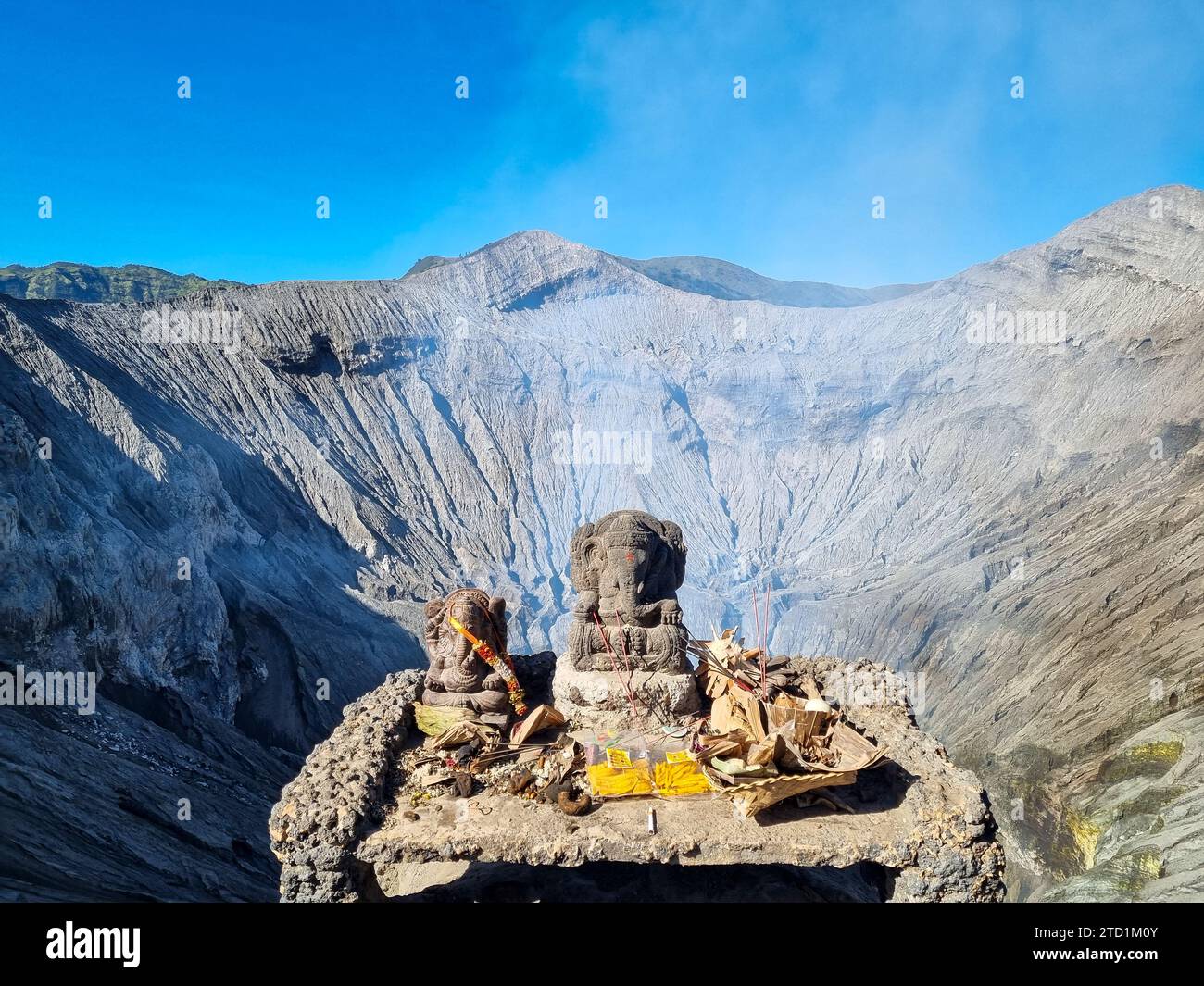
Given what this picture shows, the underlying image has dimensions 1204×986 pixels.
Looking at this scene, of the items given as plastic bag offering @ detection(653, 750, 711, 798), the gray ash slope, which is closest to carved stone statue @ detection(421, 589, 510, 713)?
plastic bag offering @ detection(653, 750, 711, 798)

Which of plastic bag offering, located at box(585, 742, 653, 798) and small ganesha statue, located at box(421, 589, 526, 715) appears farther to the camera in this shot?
small ganesha statue, located at box(421, 589, 526, 715)

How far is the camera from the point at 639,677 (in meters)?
9.53

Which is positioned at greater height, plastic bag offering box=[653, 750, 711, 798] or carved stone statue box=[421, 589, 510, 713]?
carved stone statue box=[421, 589, 510, 713]

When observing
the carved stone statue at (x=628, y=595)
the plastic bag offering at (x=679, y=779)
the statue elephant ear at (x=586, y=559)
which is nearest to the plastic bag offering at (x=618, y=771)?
the plastic bag offering at (x=679, y=779)

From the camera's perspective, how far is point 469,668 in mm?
9406

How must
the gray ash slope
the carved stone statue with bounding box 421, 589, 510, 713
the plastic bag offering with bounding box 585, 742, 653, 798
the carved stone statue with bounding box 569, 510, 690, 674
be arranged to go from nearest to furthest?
the plastic bag offering with bounding box 585, 742, 653, 798
the carved stone statue with bounding box 421, 589, 510, 713
the carved stone statue with bounding box 569, 510, 690, 674
the gray ash slope

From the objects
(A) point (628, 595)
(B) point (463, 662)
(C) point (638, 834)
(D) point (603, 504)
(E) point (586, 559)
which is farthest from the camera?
(D) point (603, 504)

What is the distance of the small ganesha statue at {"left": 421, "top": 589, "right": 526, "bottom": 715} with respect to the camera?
30.4 ft

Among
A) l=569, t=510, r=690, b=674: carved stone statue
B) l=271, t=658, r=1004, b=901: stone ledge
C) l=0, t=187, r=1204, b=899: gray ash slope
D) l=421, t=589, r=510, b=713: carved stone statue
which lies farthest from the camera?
l=0, t=187, r=1204, b=899: gray ash slope

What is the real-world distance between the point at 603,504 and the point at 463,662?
28.0 metres


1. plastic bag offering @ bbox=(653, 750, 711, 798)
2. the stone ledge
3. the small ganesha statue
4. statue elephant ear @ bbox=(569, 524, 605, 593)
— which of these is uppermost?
statue elephant ear @ bbox=(569, 524, 605, 593)

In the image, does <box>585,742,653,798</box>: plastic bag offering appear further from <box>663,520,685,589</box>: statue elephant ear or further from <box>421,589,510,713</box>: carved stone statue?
<box>663,520,685,589</box>: statue elephant ear

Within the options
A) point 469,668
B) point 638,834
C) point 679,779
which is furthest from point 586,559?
point 638,834

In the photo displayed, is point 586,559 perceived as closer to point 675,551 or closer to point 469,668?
point 675,551
